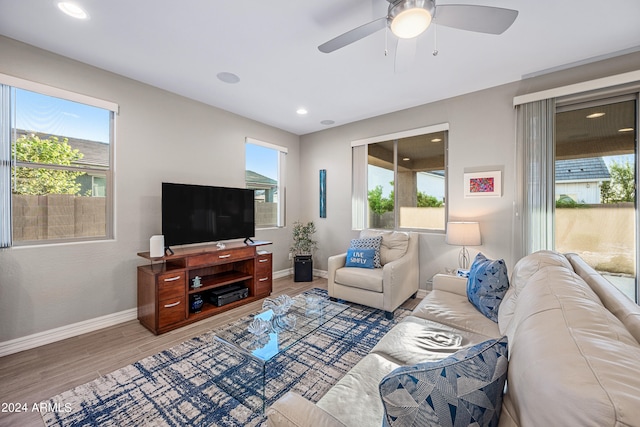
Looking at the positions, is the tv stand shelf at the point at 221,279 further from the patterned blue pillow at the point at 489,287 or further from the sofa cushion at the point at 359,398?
the patterned blue pillow at the point at 489,287

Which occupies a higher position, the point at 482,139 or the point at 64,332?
the point at 482,139

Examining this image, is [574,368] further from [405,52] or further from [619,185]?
[619,185]

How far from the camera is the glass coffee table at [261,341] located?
1732mm

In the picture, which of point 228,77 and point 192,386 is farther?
point 228,77

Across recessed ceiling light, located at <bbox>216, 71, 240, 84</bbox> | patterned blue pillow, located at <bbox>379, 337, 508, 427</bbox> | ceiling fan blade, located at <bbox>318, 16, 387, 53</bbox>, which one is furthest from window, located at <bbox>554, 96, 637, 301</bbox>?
recessed ceiling light, located at <bbox>216, 71, 240, 84</bbox>

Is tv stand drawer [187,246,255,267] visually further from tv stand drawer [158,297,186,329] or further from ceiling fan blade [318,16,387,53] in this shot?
ceiling fan blade [318,16,387,53]

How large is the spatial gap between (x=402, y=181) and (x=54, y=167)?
4227mm

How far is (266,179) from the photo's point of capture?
Answer: 461 centimetres

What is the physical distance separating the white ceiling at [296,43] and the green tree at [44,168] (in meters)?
0.90

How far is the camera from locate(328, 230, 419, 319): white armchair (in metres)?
2.93

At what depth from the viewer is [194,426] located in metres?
1.51

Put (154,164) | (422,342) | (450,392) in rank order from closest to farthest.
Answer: (450,392) → (422,342) → (154,164)

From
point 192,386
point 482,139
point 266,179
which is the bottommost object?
point 192,386

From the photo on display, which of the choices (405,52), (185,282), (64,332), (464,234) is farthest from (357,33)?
(64,332)
